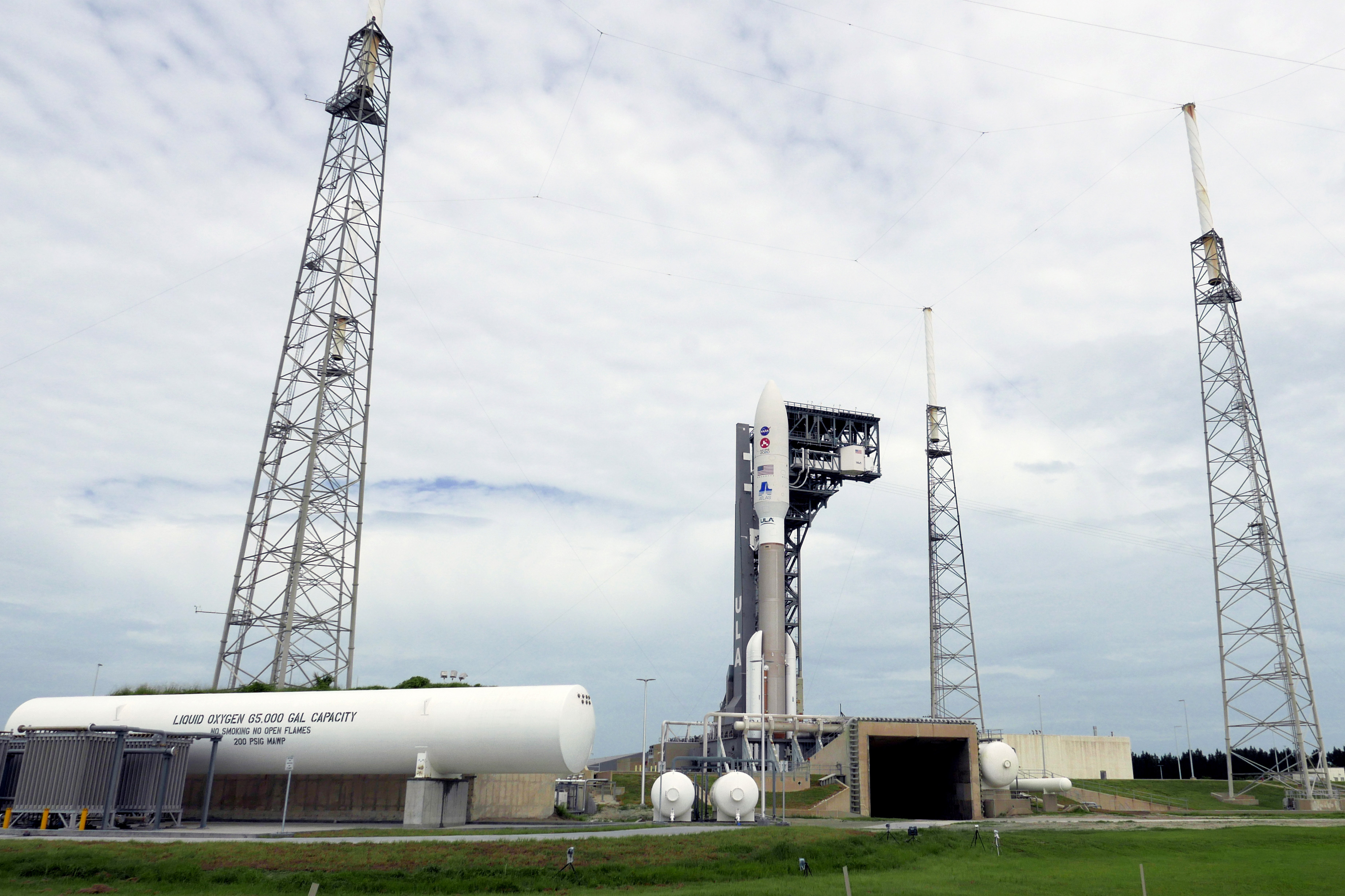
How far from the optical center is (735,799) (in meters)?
43.6

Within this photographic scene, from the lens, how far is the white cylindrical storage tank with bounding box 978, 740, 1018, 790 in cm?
6169

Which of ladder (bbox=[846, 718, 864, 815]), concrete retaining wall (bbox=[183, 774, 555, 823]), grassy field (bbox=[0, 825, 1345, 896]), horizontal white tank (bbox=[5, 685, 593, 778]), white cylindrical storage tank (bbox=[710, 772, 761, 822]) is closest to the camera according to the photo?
grassy field (bbox=[0, 825, 1345, 896])

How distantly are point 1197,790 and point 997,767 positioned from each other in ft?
80.1

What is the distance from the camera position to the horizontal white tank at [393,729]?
134 feet

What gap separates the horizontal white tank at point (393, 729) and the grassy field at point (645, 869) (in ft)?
32.4

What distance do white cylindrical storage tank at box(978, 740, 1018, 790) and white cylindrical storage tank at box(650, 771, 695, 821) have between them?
87.1ft

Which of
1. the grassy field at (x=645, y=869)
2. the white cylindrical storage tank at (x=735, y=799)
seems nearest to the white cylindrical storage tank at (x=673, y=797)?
the white cylindrical storage tank at (x=735, y=799)

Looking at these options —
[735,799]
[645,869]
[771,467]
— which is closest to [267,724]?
[735,799]

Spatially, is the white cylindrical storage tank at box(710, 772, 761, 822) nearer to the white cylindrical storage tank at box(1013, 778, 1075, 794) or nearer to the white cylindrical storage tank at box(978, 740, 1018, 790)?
the white cylindrical storage tank at box(978, 740, 1018, 790)

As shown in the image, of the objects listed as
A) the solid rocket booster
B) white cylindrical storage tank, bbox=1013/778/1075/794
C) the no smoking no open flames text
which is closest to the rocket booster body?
the solid rocket booster

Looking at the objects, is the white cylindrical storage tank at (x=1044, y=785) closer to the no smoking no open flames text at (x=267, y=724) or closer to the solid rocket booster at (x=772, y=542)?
the solid rocket booster at (x=772, y=542)

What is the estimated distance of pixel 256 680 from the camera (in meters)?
52.2

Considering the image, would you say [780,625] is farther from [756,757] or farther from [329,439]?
[329,439]

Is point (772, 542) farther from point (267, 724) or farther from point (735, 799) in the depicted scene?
point (267, 724)
